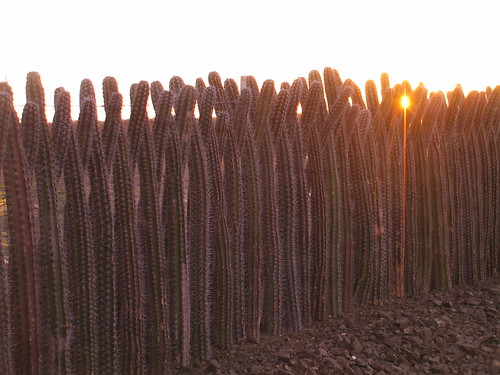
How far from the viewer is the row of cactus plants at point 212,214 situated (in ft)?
10.4

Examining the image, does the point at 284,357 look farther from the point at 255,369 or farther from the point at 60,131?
the point at 60,131

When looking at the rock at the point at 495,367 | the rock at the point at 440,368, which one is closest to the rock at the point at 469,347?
the rock at the point at 495,367

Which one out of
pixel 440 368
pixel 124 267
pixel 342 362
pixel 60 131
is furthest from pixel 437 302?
pixel 60 131

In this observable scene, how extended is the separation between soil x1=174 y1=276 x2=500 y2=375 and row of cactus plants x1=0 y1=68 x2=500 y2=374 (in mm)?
149

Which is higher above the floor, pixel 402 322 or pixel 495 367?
pixel 402 322

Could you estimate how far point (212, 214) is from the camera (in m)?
3.90

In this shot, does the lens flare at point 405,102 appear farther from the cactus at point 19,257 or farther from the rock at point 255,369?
the cactus at point 19,257

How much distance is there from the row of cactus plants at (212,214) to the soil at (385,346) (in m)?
0.15

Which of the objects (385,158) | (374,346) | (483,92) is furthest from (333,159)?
(483,92)

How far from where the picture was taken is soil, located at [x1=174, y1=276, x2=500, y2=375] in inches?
156

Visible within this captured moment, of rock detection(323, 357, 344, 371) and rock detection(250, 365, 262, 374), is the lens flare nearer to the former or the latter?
rock detection(323, 357, 344, 371)

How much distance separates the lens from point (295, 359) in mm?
4035

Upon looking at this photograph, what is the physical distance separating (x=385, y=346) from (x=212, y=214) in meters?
1.92

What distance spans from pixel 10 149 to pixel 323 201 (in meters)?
2.56
